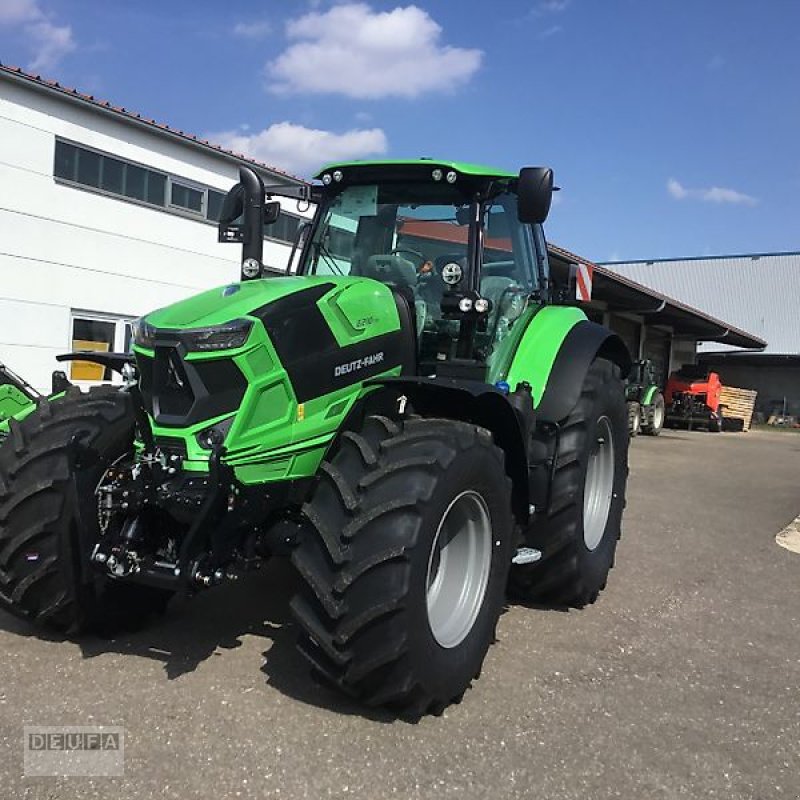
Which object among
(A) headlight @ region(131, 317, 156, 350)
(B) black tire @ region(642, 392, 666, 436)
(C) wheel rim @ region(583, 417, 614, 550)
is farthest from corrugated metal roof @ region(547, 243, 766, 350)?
(A) headlight @ region(131, 317, 156, 350)

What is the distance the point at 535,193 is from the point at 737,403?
89.9 ft

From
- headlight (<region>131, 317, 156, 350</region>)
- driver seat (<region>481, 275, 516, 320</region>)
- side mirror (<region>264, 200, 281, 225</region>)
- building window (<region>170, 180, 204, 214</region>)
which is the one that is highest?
building window (<region>170, 180, 204, 214</region>)

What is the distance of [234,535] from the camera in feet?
11.1

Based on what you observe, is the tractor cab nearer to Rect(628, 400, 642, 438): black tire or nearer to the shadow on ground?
the shadow on ground

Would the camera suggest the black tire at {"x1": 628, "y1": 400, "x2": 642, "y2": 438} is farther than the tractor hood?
Yes

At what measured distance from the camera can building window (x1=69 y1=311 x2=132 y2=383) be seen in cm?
1084

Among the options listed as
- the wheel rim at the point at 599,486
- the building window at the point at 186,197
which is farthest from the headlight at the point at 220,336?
the building window at the point at 186,197

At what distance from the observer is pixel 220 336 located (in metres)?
3.34

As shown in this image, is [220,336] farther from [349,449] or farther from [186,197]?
[186,197]

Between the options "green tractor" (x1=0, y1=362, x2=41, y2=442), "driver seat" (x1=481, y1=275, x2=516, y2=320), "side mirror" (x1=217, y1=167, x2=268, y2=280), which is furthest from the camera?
"green tractor" (x1=0, y1=362, x2=41, y2=442)

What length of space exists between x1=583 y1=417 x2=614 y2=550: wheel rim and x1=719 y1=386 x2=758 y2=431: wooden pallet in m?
23.9

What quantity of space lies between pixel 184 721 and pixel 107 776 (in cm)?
43

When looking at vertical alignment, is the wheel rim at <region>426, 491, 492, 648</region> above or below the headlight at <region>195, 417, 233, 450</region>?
below

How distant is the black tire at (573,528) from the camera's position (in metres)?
4.61
